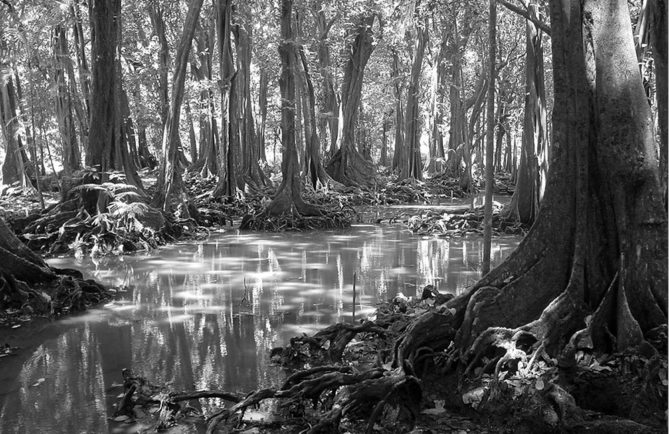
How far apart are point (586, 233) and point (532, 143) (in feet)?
34.0

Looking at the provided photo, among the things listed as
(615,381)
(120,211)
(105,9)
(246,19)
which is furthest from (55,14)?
(615,381)

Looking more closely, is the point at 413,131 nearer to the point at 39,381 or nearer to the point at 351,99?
the point at 351,99

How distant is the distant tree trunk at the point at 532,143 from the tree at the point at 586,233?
8.70 m

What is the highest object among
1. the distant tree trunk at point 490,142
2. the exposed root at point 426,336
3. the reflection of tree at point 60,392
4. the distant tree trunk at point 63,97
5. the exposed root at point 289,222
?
the distant tree trunk at point 63,97

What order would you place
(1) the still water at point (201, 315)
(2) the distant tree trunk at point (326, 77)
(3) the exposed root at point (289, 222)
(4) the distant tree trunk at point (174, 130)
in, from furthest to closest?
1. (2) the distant tree trunk at point (326, 77)
2. (3) the exposed root at point (289, 222)
3. (4) the distant tree trunk at point (174, 130)
4. (1) the still water at point (201, 315)

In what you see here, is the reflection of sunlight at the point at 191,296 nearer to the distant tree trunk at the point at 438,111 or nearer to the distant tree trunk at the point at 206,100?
the distant tree trunk at the point at 206,100

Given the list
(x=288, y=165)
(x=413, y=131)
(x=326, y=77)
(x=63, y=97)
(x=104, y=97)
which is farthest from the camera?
(x=326, y=77)

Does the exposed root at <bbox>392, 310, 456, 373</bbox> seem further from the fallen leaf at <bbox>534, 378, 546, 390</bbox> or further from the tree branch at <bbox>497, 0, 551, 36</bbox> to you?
the tree branch at <bbox>497, 0, 551, 36</bbox>

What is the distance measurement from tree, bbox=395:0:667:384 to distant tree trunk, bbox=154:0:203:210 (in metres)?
11.7

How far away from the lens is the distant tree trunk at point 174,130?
15.5m

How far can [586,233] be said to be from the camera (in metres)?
5.14

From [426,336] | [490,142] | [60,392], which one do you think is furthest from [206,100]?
[426,336]

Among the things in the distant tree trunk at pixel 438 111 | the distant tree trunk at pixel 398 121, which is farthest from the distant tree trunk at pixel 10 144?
the distant tree trunk at pixel 398 121

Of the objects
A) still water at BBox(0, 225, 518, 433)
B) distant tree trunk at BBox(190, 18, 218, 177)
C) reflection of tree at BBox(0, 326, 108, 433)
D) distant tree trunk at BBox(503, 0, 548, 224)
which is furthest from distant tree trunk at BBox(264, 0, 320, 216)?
reflection of tree at BBox(0, 326, 108, 433)
